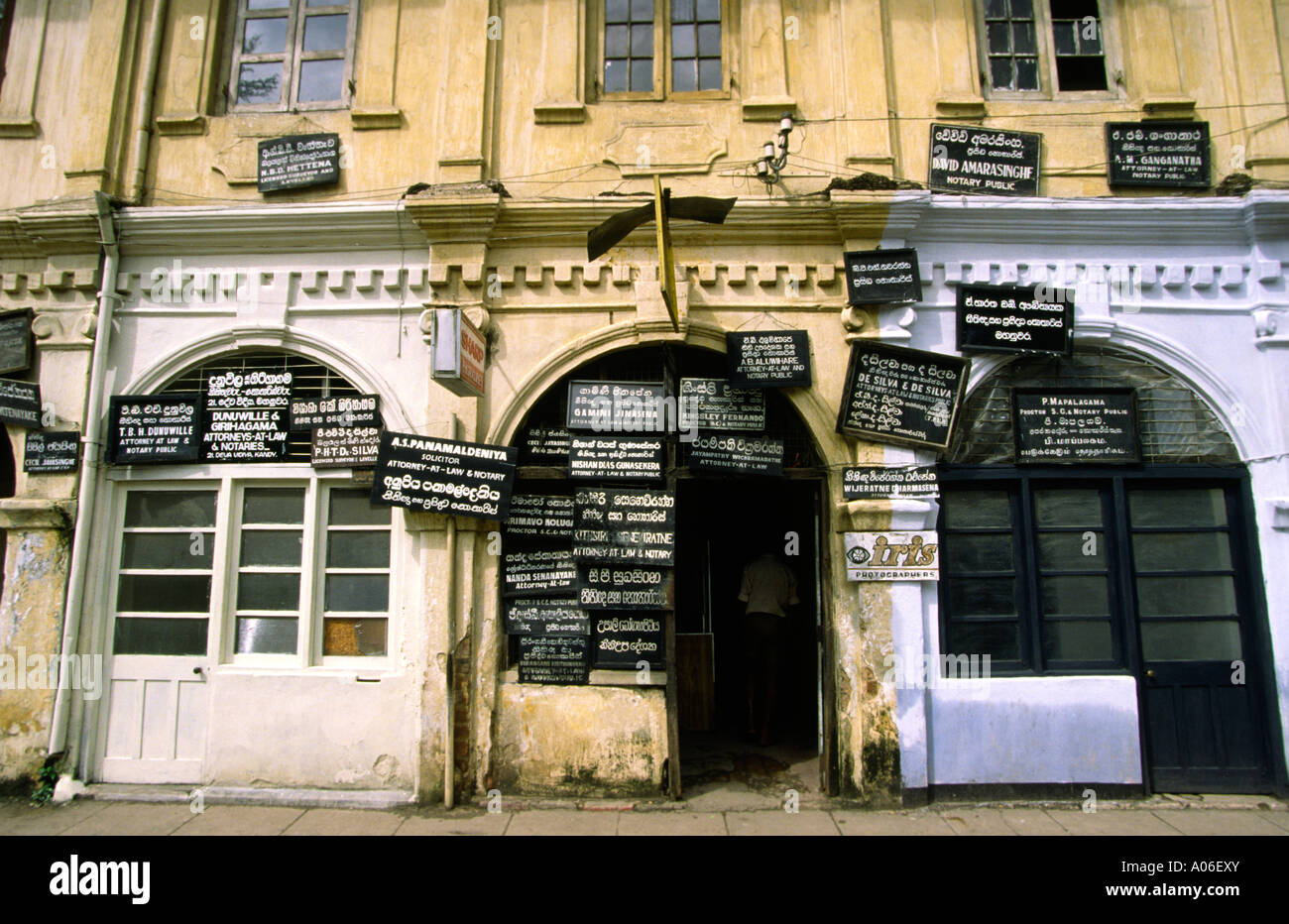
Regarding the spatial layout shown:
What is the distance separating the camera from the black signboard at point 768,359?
18.9 feet

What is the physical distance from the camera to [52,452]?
597 cm

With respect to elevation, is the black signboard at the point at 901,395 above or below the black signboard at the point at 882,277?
below

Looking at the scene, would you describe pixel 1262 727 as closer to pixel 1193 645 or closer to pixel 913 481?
pixel 1193 645

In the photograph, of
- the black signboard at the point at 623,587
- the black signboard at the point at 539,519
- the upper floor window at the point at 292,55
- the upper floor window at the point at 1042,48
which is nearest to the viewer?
the black signboard at the point at 623,587

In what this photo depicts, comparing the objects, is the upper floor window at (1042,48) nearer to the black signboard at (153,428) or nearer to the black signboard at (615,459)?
the black signboard at (615,459)

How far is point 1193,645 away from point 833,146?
5.05 m

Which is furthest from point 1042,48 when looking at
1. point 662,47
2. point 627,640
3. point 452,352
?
point 627,640

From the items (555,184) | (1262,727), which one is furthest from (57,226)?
(1262,727)

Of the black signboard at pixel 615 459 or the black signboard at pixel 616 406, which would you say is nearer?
the black signboard at pixel 615 459

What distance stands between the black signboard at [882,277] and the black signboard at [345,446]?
4094 millimetres

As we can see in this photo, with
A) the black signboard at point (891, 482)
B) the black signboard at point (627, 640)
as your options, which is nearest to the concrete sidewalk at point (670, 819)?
the black signboard at point (627, 640)

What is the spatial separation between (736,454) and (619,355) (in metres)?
1.32

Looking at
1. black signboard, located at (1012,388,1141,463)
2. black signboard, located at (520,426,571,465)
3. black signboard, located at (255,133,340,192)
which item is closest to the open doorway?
black signboard, located at (520,426,571,465)

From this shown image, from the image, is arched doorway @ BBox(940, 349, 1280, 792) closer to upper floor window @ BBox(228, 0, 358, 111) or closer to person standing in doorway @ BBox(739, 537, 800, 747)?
person standing in doorway @ BBox(739, 537, 800, 747)
